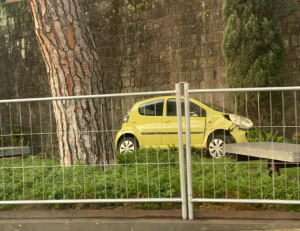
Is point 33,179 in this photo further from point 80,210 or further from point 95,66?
point 95,66

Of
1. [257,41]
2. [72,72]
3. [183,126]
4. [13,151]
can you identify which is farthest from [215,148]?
[257,41]

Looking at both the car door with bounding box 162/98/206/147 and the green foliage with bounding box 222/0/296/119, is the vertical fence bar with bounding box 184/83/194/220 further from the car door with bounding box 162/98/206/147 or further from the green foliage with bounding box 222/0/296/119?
the green foliage with bounding box 222/0/296/119

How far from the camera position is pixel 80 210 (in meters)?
5.57

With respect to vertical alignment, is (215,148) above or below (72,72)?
below

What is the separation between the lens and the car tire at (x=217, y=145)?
5.20m

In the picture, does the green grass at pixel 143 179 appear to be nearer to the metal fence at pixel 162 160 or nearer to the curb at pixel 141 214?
the metal fence at pixel 162 160

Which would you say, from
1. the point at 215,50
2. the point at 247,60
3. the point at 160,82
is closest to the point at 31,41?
the point at 160,82

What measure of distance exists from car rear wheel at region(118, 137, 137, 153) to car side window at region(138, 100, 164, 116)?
335mm

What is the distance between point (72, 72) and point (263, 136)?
2838 millimetres

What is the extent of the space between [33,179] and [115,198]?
37.3 inches

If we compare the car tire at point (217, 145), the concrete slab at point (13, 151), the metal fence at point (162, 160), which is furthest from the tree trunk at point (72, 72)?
the car tire at point (217, 145)

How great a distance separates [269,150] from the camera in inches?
207

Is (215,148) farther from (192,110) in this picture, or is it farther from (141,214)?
(141,214)

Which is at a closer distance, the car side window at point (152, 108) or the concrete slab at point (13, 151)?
the car side window at point (152, 108)
